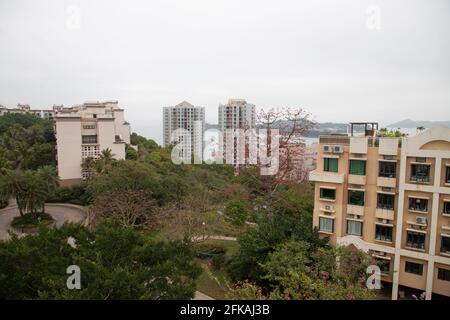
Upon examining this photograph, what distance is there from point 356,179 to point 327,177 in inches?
28.5

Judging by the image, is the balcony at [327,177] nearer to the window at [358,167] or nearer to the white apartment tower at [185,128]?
the window at [358,167]

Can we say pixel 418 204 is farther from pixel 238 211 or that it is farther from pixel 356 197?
pixel 238 211

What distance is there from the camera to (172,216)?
11625 millimetres

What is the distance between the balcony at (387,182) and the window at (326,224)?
1594 millimetres

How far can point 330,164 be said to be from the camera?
29.7ft

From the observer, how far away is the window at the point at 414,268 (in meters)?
8.09

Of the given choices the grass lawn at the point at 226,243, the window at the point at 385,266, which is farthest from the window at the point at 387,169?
the grass lawn at the point at 226,243

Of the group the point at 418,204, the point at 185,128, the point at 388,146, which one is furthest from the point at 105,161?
the point at 418,204

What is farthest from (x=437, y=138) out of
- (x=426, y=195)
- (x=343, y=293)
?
(x=343, y=293)

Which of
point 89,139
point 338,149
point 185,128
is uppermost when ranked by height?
point 185,128

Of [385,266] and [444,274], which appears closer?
[444,274]

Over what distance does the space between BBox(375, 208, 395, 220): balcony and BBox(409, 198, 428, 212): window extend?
1.50 feet

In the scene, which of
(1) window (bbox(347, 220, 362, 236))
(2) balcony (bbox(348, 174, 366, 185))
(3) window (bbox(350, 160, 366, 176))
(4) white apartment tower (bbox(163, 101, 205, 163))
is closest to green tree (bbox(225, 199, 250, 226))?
(1) window (bbox(347, 220, 362, 236))

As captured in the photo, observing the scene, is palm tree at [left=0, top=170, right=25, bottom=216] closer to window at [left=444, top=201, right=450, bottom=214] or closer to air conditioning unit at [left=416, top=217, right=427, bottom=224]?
air conditioning unit at [left=416, top=217, right=427, bottom=224]
